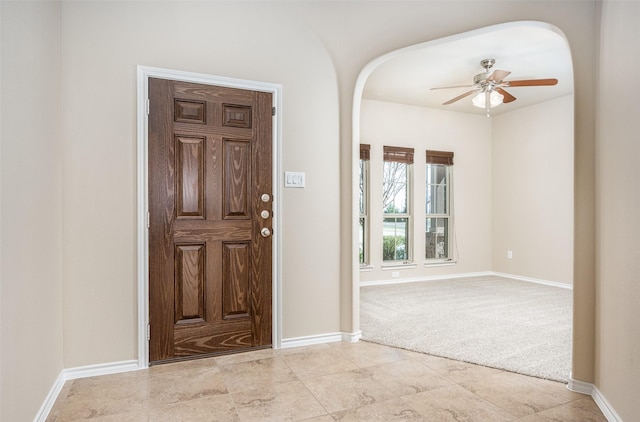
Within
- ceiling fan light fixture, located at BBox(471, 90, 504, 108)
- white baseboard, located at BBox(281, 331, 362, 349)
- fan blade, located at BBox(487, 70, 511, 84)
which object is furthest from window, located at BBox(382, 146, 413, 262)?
white baseboard, located at BBox(281, 331, 362, 349)

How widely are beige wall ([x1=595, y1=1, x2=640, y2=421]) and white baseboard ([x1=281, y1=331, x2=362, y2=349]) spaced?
1.59m

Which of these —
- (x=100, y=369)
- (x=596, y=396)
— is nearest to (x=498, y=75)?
(x=596, y=396)

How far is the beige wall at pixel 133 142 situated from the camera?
1.78 meters

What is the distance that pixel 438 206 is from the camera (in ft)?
19.9

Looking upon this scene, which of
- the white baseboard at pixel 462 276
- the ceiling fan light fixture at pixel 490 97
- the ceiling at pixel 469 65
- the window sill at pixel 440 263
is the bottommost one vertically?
the white baseboard at pixel 462 276

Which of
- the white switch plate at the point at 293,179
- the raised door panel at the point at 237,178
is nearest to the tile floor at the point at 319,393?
the raised door panel at the point at 237,178

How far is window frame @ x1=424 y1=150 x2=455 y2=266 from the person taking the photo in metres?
5.89

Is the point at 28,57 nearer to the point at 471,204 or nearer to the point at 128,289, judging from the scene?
the point at 128,289

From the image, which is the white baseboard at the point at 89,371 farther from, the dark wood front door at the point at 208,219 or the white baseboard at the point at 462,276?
the white baseboard at the point at 462,276

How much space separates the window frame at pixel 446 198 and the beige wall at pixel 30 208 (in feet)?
16.0

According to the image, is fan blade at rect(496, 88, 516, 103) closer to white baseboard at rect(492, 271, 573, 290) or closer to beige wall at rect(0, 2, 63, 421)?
white baseboard at rect(492, 271, 573, 290)

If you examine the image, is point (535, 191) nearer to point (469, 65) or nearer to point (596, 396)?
point (469, 65)

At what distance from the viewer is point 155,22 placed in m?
2.54

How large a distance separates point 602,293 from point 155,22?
10.5 feet
